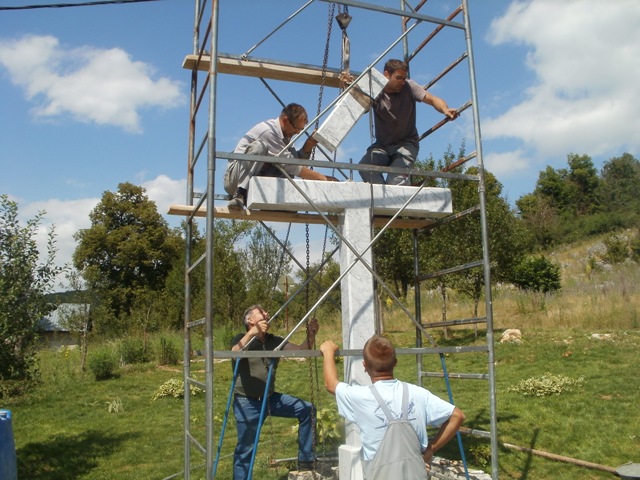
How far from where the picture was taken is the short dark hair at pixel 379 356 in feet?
11.1

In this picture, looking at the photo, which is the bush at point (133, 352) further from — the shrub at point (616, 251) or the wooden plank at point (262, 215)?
the shrub at point (616, 251)

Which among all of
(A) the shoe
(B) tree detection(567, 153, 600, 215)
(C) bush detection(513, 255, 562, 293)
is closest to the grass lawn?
(A) the shoe

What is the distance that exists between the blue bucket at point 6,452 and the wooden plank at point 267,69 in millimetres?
4002

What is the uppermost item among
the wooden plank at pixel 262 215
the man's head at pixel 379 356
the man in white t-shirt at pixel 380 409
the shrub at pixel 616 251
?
the shrub at pixel 616 251

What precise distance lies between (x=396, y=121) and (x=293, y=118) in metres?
1.14

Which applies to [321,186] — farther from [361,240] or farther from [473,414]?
[473,414]

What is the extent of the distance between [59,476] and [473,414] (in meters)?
5.65

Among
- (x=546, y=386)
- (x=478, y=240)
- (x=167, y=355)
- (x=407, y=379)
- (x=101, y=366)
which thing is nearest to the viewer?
(x=546, y=386)

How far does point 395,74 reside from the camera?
5770 millimetres

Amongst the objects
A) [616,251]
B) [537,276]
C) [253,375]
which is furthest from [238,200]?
[616,251]

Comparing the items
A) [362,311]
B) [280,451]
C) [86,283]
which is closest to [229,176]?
[362,311]

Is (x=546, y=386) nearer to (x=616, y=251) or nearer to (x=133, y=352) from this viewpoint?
(x=133, y=352)

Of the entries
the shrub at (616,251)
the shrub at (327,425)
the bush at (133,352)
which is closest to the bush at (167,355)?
the bush at (133,352)

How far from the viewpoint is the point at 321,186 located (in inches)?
205
